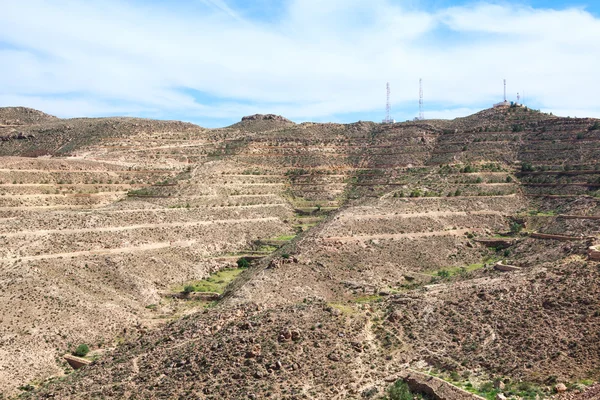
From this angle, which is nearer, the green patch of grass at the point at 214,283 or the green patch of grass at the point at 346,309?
the green patch of grass at the point at 346,309

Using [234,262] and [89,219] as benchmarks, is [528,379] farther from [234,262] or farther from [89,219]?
[89,219]

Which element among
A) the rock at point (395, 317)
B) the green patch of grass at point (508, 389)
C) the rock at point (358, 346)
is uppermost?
the rock at point (395, 317)

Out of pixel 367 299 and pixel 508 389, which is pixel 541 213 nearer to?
pixel 367 299

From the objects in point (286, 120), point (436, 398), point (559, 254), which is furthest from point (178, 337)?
point (286, 120)

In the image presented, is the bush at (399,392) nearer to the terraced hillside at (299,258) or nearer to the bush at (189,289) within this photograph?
the terraced hillside at (299,258)

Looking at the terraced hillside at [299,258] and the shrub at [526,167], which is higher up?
the shrub at [526,167]

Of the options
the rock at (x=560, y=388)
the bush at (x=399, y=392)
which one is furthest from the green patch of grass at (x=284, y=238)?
the rock at (x=560, y=388)
